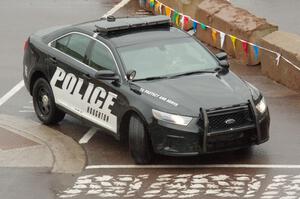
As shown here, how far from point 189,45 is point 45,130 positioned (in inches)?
106

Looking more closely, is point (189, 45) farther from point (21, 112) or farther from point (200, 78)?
point (21, 112)

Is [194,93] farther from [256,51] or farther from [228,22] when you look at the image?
[228,22]

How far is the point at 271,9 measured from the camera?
22.2 meters

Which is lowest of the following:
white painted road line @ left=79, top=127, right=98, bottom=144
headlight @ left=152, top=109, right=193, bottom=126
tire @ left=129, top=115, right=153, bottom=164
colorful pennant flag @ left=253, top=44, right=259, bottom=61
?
white painted road line @ left=79, top=127, right=98, bottom=144

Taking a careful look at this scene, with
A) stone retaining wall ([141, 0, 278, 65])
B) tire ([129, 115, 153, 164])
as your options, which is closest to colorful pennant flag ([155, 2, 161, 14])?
stone retaining wall ([141, 0, 278, 65])

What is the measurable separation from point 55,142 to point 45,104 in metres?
1.00

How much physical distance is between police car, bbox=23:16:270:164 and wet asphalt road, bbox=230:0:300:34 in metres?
7.78

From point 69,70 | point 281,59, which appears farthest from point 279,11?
point 69,70

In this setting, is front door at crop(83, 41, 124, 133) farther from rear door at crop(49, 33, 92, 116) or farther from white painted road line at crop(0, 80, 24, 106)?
white painted road line at crop(0, 80, 24, 106)

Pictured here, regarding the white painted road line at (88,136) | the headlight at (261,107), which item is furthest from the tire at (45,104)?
the headlight at (261,107)


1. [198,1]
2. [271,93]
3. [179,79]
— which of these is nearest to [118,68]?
[179,79]

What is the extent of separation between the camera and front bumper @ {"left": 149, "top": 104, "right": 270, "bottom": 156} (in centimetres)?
1096

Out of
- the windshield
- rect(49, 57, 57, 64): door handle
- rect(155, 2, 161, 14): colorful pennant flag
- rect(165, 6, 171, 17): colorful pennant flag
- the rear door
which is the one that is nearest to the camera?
the windshield

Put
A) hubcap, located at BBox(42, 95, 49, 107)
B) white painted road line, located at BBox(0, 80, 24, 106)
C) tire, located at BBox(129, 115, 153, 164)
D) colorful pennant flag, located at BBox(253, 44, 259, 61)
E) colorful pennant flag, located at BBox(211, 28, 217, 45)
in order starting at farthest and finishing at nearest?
colorful pennant flag, located at BBox(211, 28, 217, 45) → colorful pennant flag, located at BBox(253, 44, 259, 61) → white painted road line, located at BBox(0, 80, 24, 106) → hubcap, located at BBox(42, 95, 49, 107) → tire, located at BBox(129, 115, 153, 164)
